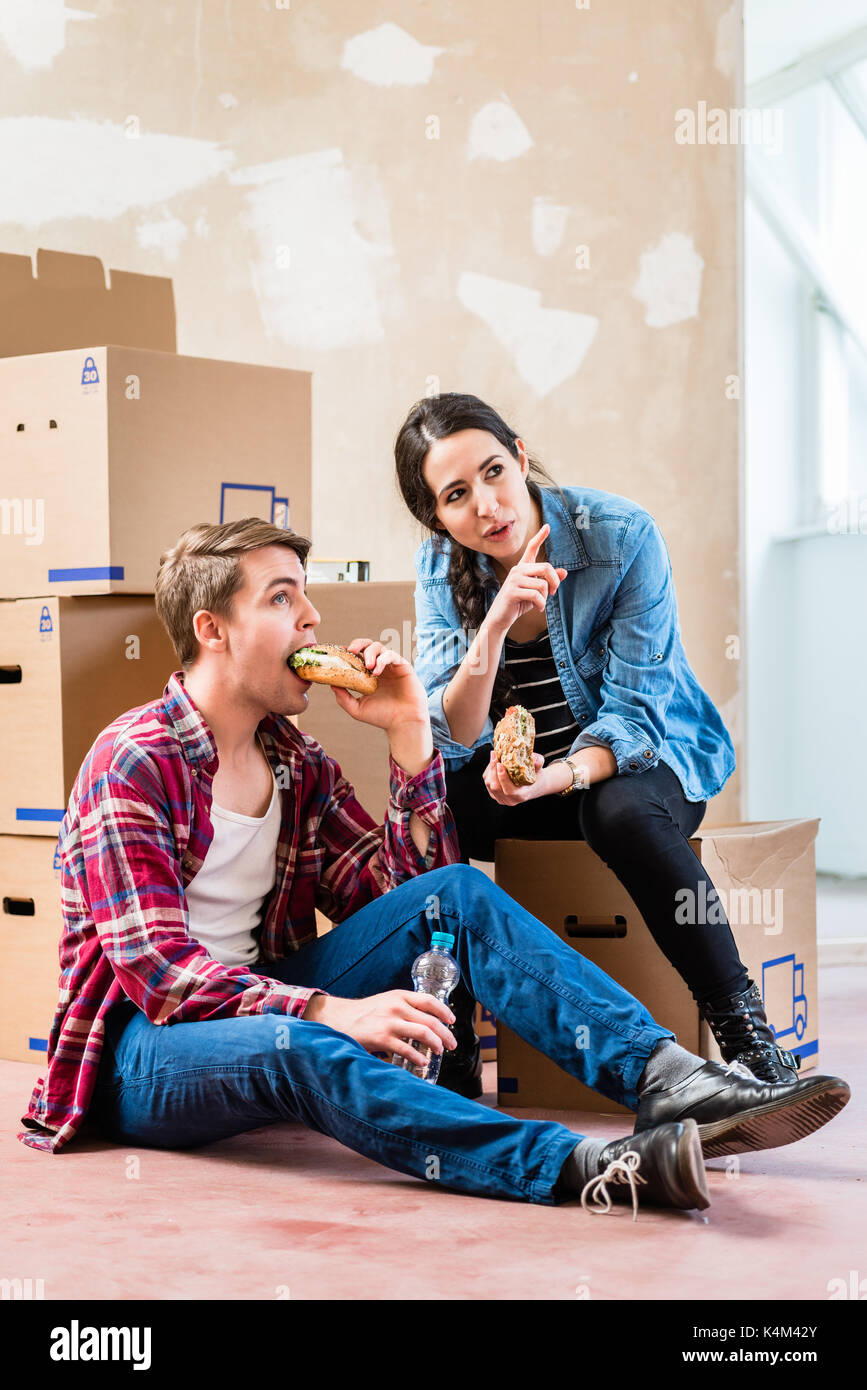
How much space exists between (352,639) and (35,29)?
160cm

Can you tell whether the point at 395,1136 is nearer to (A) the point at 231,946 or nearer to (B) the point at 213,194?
(A) the point at 231,946

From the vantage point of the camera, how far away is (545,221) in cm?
319

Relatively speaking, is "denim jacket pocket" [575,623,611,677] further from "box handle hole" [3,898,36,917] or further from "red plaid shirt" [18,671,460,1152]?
"box handle hole" [3,898,36,917]

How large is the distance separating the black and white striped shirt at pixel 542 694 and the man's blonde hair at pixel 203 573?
0.40 metres

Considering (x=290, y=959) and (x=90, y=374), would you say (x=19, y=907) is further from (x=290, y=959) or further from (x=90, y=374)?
(x=90, y=374)

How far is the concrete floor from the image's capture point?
4.14 ft

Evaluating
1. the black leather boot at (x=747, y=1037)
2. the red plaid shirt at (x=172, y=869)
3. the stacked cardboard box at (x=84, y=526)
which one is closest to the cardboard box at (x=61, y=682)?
the stacked cardboard box at (x=84, y=526)

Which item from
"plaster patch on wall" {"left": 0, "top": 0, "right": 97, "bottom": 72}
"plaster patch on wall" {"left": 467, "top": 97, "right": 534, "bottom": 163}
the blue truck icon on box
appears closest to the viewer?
the blue truck icon on box

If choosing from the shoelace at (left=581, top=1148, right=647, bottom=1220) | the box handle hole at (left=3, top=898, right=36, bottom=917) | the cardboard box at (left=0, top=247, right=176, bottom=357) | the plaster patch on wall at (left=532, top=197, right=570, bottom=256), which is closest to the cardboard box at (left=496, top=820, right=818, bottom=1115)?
the shoelace at (left=581, top=1148, right=647, bottom=1220)

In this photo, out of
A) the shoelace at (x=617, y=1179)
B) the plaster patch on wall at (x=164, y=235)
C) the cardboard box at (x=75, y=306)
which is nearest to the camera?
the shoelace at (x=617, y=1179)

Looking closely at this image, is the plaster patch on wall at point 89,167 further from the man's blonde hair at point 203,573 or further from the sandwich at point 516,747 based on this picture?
the sandwich at point 516,747

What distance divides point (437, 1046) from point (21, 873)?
99 cm

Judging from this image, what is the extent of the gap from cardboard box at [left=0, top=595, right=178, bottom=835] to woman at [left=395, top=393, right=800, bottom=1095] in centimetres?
44

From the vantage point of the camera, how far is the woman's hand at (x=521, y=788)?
179cm
